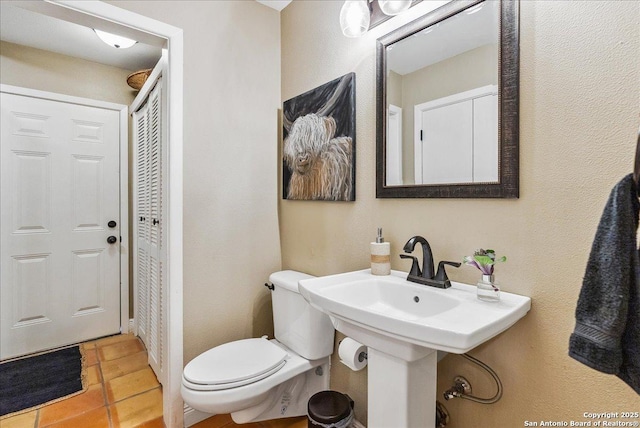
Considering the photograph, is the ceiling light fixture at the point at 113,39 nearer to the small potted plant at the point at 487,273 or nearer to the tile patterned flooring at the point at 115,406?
the tile patterned flooring at the point at 115,406

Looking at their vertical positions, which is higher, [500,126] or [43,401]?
[500,126]

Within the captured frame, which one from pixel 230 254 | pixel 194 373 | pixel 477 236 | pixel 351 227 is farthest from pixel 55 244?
pixel 477 236

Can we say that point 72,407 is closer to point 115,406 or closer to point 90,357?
point 115,406

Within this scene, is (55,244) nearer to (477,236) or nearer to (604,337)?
(477,236)

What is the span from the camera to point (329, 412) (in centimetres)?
131

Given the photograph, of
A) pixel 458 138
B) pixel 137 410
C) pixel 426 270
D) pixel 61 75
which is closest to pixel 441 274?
pixel 426 270

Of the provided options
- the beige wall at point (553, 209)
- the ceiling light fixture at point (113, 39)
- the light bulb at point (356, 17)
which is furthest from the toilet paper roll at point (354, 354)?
the ceiling light fixture at point (113, 39)

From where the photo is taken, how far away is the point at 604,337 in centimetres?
58

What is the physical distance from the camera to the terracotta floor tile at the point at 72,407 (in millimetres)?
1711

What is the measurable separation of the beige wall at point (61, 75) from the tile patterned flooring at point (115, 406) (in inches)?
A: 83.4

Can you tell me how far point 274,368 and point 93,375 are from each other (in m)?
1.53

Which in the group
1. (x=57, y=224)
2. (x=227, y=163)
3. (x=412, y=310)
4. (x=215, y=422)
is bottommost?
(x=215, y=422)

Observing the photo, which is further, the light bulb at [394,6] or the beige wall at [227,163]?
the beige wall at [227,163]

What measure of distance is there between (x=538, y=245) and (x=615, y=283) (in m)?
0.41
